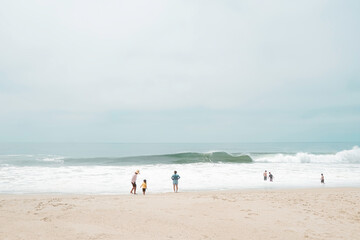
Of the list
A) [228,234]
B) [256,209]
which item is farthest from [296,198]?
[228,234]

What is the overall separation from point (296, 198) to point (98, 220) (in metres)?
9.24

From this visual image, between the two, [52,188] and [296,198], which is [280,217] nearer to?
[296,198]

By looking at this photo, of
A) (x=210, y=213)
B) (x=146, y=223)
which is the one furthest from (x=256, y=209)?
(x=146, y=223)

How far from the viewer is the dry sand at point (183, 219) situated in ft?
23.3

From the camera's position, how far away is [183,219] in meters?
8.53

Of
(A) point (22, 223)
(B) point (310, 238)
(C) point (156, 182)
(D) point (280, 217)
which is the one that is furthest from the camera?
(C) point (156, 182)

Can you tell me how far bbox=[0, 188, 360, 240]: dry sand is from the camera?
7102 millimetres

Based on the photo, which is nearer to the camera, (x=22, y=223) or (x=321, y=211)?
(x=22, y=223)

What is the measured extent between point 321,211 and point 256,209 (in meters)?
2.41

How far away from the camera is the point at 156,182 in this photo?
808 inches

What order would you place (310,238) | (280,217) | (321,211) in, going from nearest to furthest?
(310,238) → (280,217) → (321,211)

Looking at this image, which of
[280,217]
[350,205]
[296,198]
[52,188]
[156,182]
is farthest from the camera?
[156,182]

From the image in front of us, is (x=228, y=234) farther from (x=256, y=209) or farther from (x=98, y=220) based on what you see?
(x=98, y=220)

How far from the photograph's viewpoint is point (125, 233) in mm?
7117
